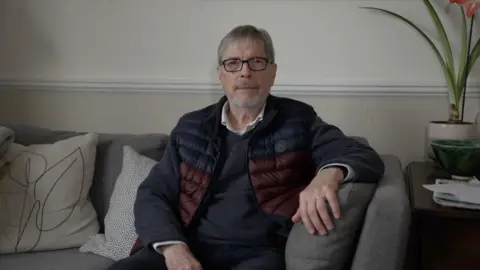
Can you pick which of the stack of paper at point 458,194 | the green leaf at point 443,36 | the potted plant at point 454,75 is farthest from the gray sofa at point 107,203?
the green leaf at point 443,36

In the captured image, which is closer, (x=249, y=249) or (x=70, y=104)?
(x=249, y=249)

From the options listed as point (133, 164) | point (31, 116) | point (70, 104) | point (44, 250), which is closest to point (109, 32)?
point (70, 104)

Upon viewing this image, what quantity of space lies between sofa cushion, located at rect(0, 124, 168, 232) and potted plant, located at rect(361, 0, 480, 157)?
101cm

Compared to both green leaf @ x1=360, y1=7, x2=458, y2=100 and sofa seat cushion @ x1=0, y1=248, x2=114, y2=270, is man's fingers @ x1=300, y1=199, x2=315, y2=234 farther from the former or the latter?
green leaf @ x1=360, y1=7, x2=458, y2=100

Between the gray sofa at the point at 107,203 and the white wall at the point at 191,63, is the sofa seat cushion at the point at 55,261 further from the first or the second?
the white wall at the point at 191,63

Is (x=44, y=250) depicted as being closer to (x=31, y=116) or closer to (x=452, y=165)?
(x=31, y=116)

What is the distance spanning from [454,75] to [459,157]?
1.50 ft

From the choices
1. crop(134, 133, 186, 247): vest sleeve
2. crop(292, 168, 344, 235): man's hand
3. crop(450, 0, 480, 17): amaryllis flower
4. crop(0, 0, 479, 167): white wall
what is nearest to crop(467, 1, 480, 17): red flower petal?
crop(450, 0, 480, 17): amaryllis flower

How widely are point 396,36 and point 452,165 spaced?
2.11 feet

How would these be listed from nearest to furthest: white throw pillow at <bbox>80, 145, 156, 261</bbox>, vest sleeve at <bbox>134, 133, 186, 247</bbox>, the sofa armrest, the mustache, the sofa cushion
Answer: the sofa armrest
vest sleeve at <bbox>134, 133, 186, 247</bbox>
the mustache
white throw pillow at <bbox>80, 145, 156, 261</bbox>
the sofa cushion

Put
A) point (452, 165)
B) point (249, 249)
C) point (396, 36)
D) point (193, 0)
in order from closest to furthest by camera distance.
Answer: point (249, 249) < point (452, 165) < point (396, 36) < point (193, 0)

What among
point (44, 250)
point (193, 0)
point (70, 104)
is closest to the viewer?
point (44, 250)

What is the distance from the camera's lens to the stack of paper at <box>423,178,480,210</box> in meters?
1.51

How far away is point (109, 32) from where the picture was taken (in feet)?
8.12
